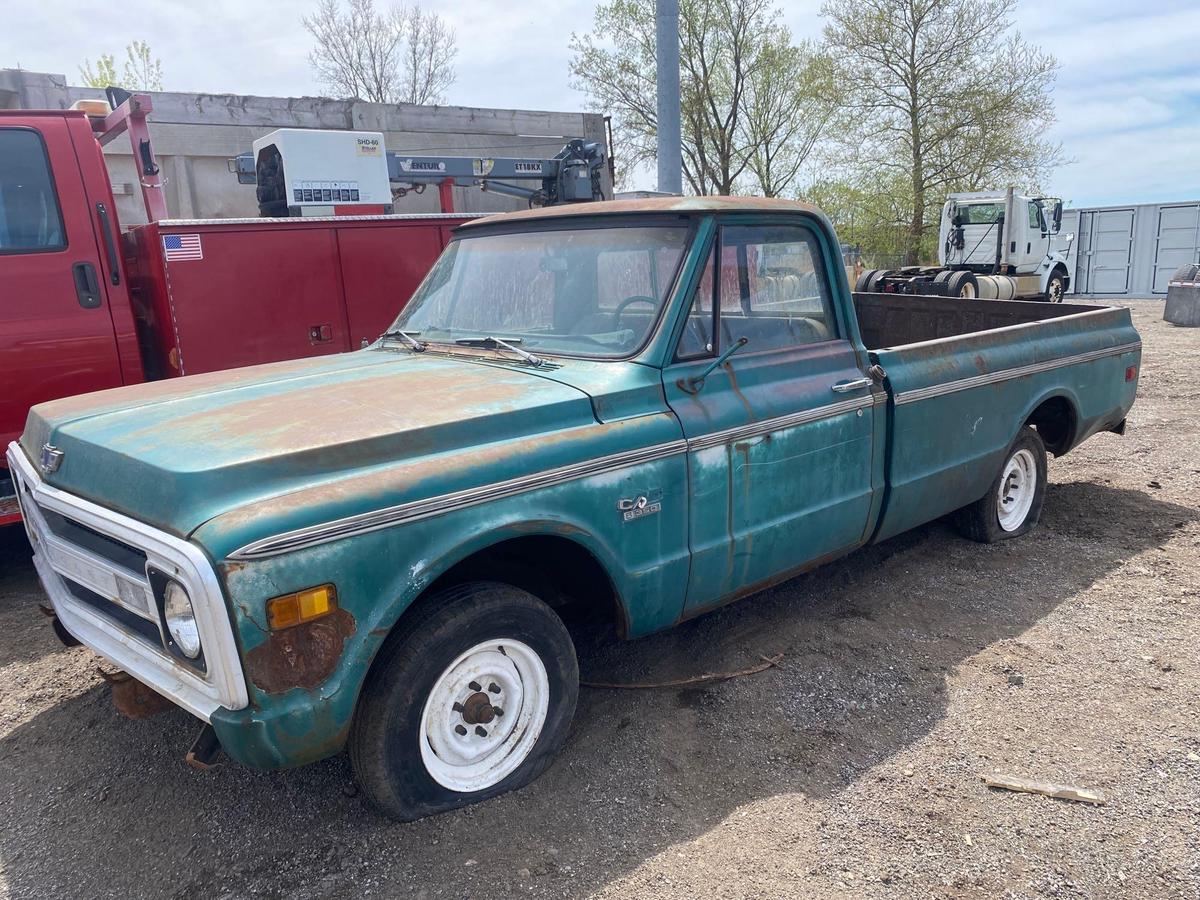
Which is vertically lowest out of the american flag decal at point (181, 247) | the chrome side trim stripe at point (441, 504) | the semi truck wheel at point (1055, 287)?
the semi truck wheel at point (1055, 287)

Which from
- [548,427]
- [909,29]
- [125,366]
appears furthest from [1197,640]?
[909,29]

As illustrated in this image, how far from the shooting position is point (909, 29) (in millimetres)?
24109

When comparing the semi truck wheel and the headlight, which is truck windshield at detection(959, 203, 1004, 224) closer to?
the semi truck wheel

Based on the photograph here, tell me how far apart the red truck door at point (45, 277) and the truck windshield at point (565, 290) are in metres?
2.15

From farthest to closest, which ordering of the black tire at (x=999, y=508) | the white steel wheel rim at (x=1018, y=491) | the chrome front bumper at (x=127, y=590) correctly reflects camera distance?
the white steel wheel rim at (x=1018, y=491) → the black tire at (x=999, y=508) → the chrome front bumper at (x=127, y=590)

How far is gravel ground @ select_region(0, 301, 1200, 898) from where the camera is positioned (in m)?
2.55

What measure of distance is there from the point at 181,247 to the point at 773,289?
138 inches

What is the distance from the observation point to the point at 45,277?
4625mm

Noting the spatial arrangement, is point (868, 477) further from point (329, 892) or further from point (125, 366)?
point (125, 366)

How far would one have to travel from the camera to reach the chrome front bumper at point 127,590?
2176 mm

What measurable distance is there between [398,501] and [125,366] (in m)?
3.27

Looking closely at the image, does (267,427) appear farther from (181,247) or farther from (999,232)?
(999,232)

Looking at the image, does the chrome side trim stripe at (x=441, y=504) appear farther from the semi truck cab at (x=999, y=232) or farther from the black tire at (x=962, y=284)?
the semi truck cab at (x=999, y=232)

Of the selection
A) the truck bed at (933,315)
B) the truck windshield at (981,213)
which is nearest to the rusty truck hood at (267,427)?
the truck bed at (933,315)
